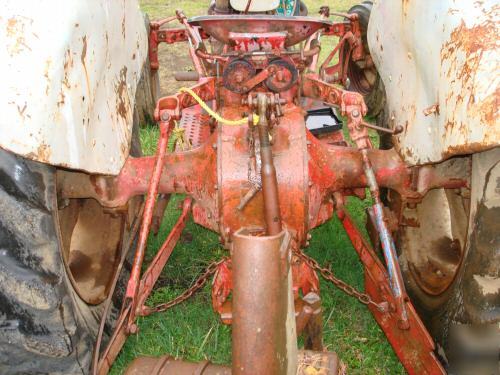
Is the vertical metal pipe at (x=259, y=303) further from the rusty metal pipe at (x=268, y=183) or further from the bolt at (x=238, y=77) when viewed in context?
the bolt at (x=238, y=77)

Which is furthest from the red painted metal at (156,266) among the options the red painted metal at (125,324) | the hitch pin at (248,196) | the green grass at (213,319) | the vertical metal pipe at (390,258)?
the vertical metal pipe at (390,258)

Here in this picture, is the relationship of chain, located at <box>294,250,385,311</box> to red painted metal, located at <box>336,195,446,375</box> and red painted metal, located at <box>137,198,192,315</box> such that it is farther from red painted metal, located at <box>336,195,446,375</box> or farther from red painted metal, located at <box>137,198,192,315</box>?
red painted metal, located at <box>137,198,192,315</box>

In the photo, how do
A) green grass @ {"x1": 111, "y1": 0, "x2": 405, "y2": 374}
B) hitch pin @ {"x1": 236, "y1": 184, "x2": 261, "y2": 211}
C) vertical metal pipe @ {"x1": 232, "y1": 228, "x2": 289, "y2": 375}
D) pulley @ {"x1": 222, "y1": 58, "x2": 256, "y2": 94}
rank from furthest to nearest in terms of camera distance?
green grass @ {"x1": 111, "y1": 0, "x2": 405, "y2": 374}
pulley @ {"x1": 222, "y1": 58, "x2": 256, "y2": 94}
hitch pin @ {"x1": 236, "y1": 184, "x2": 261, "y2": 211}
vertical metal pipe @ {"x1": 232, "y1": 228, "x2": 289, "y2": 375}

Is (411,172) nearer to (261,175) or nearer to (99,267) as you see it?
(261,175)

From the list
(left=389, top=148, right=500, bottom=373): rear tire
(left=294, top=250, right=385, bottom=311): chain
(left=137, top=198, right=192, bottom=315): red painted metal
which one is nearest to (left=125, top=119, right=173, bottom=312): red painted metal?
(left=137, top=198, right=192, bottom=315): red painted metal

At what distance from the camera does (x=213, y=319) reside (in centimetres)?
262

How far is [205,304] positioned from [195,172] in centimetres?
81

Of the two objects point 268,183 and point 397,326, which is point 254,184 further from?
point 397,326

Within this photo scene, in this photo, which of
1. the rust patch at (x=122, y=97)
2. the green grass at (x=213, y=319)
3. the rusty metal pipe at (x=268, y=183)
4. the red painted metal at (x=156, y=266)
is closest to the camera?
the rusty metal pipe at (x=268, y=183)

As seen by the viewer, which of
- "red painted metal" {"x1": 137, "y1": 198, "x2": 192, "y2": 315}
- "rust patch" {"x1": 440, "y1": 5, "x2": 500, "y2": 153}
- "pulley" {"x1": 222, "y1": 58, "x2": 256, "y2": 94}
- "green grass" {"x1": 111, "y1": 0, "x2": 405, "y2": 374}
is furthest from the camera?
"green grass" {"x1": 111, "y1": 0, "x2": 405, "y2": 374}

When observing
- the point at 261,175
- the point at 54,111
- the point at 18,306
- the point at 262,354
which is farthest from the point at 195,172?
the point at 262,354

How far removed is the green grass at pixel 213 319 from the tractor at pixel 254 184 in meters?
0.30

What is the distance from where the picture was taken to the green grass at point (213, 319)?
2447mm

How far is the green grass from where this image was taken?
2447 millimetres
